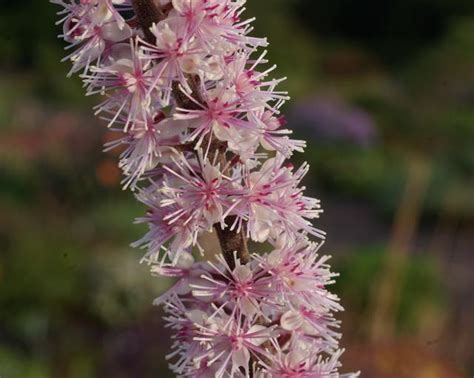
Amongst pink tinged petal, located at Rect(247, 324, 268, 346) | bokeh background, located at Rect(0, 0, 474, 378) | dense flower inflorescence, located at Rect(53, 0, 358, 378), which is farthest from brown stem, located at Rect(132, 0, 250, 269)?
bokeh background, located at Rect(0, 0, 474, 378)

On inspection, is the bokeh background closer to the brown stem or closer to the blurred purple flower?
the blurred purple flower

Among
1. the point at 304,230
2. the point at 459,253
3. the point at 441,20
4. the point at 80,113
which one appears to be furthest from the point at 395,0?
the point at 304,230

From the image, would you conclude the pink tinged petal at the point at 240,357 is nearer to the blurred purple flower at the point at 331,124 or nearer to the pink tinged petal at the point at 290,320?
the pink tinged petal at the point at 290,320

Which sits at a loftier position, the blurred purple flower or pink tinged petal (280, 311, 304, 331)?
the blurred purple flower

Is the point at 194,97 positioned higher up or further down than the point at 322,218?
further down

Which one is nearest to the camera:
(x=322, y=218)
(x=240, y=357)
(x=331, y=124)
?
(x=240, y=357)

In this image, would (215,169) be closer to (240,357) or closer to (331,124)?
(240,357)

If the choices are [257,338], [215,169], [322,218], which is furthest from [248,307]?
[322,218]
